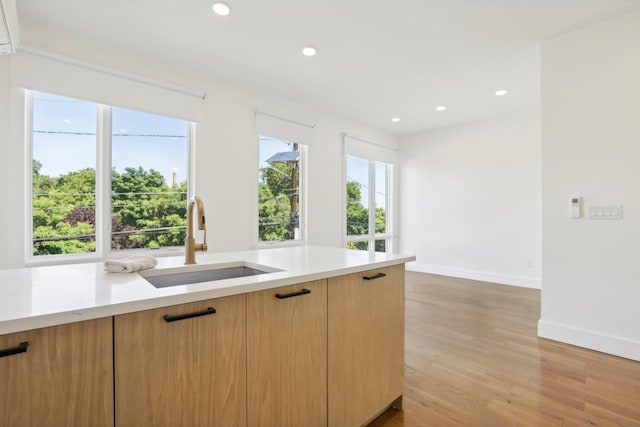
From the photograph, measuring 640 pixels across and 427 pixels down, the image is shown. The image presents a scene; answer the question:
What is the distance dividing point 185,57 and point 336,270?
2.81 meters

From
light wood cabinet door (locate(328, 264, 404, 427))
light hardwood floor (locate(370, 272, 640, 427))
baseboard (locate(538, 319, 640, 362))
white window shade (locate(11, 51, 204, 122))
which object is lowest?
light hardwood floor (locate(370, 272, 640, 427))

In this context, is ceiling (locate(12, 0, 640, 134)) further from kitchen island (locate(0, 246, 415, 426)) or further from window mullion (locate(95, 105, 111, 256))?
kitchen island (locate(0, 246, 415, 426))

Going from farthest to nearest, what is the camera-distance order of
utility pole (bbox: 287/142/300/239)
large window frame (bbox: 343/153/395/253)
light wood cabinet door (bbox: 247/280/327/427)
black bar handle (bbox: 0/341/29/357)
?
large window frame (bbox: 343/153/395/253)
utility pole (bbox: 287/142/300/239)
light wood cabinet door (bbox: 247/280/327/427)
black bar handle (bbox: 0/341/29/357)

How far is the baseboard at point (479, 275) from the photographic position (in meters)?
4.56

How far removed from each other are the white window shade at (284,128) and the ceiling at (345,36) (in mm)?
348

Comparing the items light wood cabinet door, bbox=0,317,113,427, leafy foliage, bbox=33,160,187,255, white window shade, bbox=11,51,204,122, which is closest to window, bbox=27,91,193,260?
leafy foliage, bbox=33,160,187,255

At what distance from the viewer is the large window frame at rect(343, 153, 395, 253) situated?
520 centimetres

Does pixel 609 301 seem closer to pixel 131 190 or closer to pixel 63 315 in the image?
pixel 63 315

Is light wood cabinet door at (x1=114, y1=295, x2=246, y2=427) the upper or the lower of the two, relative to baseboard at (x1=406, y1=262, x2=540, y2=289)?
upper

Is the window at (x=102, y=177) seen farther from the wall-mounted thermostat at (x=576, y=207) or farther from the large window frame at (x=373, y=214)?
the wall-mounted thermostat at (x=576, y=207)

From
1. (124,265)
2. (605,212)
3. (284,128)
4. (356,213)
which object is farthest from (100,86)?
(605,212)

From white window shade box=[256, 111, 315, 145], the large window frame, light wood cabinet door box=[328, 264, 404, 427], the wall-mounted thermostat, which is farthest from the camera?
the large window frame

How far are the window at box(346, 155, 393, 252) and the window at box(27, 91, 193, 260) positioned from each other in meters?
2.78

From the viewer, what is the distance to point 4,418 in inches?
27.8
